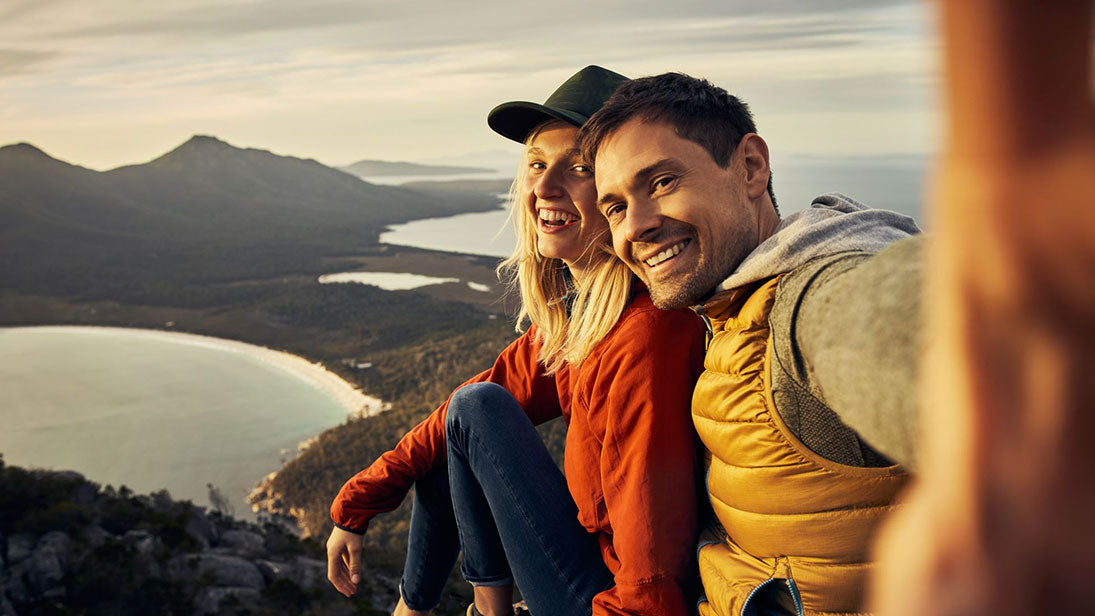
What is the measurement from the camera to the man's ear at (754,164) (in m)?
1.94

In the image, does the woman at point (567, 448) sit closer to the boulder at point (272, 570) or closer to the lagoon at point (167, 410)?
the boulder at point (272, 570)

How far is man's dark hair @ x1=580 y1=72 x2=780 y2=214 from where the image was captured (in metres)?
1.92

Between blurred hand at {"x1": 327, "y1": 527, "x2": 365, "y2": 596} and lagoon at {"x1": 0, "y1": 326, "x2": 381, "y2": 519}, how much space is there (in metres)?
18.1

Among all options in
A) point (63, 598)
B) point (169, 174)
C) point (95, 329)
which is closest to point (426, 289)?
point (95, 329)

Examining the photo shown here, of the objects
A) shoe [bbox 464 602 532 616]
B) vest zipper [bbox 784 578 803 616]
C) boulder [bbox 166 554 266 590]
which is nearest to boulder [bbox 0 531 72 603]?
boulder [bbox 166 554 266 590]

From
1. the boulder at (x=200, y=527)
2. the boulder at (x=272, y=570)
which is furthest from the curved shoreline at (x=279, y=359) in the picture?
the boulder at (x=272, y=570)

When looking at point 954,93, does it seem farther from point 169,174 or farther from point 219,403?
point 169,174

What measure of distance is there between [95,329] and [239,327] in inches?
326

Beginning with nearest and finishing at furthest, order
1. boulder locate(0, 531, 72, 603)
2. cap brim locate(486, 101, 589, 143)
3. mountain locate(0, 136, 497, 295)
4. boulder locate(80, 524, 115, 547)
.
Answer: cap brim locate(486, 101, 589, 143)
boulder locate(0, 531, 72, 603)
boulder locate(80, 524, 115, 547)
mountain locate(0, 136, 497, 295)

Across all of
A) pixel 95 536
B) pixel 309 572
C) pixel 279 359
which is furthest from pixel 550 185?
pixel 279 359

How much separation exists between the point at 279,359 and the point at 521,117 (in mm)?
35848

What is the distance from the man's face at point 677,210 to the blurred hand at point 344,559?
1735 millimetres

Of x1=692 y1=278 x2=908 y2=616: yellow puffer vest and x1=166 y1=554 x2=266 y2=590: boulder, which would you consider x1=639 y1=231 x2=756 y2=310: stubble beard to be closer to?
x1=692 y1=278 x2=908 y2=616: yellow puffer vest

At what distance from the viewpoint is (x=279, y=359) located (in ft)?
120
